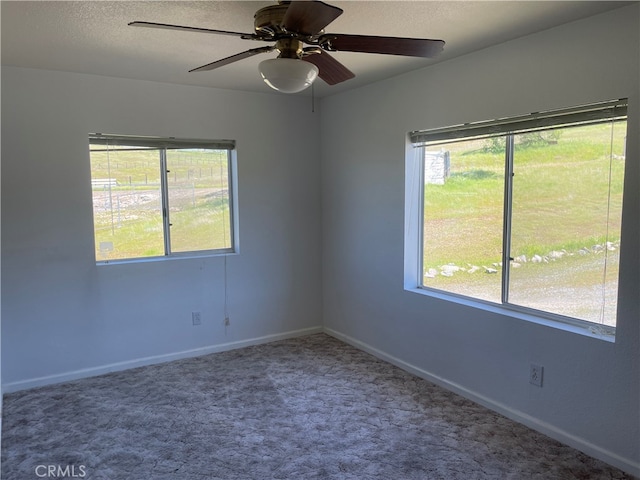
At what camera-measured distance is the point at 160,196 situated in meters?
3.90

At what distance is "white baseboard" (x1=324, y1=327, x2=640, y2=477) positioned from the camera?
2346mm

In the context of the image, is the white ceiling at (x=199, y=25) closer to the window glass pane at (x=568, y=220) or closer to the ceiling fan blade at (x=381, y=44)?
the ceiling fan blade at (x=381, y=44)

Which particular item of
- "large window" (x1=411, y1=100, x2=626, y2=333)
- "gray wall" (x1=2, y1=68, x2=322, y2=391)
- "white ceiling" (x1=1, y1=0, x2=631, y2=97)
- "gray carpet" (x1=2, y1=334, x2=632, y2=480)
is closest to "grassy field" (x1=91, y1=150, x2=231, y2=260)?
"gray wall" (x1=2, y1=68, x2=322, y2=391)

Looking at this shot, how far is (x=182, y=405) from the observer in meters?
3.10

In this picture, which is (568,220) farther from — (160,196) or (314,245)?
(160,196)

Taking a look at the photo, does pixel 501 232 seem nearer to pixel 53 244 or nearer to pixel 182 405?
pixel 182 405

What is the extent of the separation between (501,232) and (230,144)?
240 centimetres

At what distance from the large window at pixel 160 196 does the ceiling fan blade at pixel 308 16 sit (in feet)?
7.92

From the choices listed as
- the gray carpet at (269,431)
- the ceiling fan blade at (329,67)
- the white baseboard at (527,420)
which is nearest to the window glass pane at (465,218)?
the white baseboard at (527,420)

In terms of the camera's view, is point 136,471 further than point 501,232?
No

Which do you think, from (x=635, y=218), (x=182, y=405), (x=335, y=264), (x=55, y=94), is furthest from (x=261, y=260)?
(x=635, y=218)

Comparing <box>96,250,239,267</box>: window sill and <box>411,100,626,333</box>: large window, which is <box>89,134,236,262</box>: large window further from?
<box>411,100,626,333</box>: large window

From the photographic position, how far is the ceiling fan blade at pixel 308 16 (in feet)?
4.98

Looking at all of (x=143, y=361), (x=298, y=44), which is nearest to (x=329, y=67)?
(x=298, y=44)
